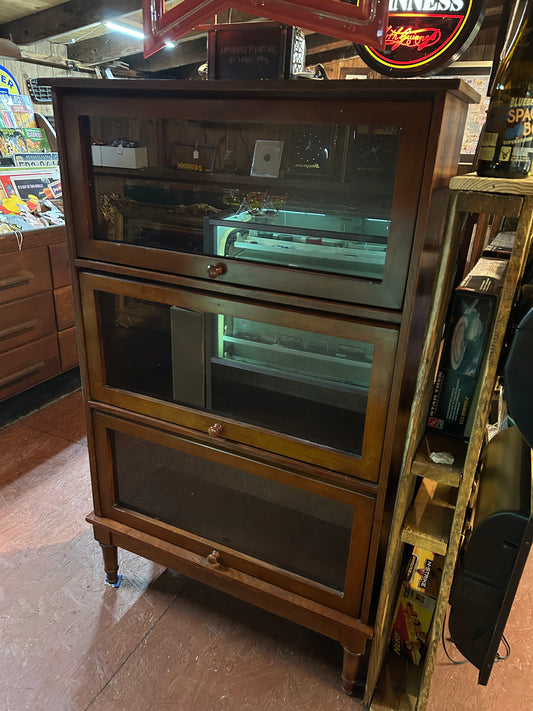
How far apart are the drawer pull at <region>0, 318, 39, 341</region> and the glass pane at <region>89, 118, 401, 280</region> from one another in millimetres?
1529

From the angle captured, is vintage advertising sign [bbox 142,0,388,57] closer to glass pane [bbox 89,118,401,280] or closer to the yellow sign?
glass pane [bbox 89,118,401,280]

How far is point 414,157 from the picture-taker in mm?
895

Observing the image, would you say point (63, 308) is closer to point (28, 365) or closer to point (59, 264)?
point (59, 264)

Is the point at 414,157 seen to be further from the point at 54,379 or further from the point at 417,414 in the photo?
the point at 54,379

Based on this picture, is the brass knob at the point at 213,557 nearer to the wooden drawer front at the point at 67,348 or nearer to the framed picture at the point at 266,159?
the framed picture at the point at 266,159

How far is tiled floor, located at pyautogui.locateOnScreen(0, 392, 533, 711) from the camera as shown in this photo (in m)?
1.39

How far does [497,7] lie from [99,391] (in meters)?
5.00

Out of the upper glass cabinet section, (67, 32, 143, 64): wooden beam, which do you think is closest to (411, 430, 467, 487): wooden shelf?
the upper glass cabinet section

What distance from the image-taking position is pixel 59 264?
2.75 m

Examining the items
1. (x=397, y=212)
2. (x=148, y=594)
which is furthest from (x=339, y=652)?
(x=397, y=212)

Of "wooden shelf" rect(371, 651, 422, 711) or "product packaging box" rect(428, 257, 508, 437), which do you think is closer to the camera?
"product packaging box" rect(428, 257, 508, 437)

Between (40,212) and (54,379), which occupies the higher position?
(40,212)

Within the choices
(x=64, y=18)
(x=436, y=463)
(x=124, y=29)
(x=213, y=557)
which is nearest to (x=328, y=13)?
(x=436, y=463)

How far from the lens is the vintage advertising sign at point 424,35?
1.09 metres
